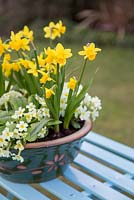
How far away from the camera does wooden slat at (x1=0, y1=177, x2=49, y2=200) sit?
5.57 feet

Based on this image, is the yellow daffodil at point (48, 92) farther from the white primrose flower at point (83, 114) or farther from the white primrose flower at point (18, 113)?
the white primrose flower at point (83, 114)

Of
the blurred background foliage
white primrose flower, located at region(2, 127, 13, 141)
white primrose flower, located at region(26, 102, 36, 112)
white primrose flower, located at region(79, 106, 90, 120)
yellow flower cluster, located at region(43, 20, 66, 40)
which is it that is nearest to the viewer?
white primrose flower, located at region(2, 127, 13, 141)

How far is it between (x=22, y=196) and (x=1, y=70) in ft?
1.65

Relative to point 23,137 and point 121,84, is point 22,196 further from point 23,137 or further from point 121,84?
point 121,84

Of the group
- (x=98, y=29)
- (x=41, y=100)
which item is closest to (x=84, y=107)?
(x=41, y=100)

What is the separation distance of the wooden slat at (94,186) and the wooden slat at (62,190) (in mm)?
48

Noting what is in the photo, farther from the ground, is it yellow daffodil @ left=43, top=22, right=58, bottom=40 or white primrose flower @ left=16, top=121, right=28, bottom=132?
yellow daffodil @ left=43, top=22, right=58, bottom=40

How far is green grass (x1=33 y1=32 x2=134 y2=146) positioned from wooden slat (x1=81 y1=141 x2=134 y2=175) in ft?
1.44

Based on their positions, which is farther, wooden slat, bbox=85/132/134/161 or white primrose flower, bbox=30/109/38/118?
wooden slat, bbox=85/132/134/161

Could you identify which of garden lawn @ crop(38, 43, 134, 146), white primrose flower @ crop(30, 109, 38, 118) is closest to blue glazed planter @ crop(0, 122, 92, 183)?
white primrose flower @ crop(30, 109, 38, 118)

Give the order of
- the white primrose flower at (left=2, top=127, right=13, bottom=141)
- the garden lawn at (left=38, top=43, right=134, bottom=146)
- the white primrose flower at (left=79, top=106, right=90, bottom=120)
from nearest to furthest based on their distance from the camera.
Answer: the white primrose flower at (left=2, top=127, right=13, bottom=141) < the white primrose flower at (left=79, top=106, right=90, bottom=120) < the garden lawn at (left=38, top=43, right=134, bottom=146)

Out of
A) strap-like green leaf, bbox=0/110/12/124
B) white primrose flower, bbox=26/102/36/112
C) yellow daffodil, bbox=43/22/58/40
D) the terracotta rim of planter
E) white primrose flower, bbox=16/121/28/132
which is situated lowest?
the terracotta rim of planter

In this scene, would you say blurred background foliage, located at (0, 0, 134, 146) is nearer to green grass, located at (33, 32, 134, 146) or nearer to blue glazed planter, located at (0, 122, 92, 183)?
green grass, located at (33, 32, 134, 146)

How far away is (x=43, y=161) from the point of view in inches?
66.1
